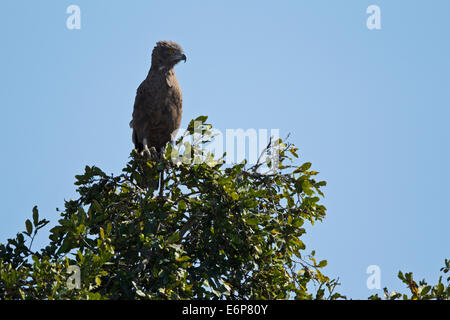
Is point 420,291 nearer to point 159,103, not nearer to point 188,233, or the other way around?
point 188,233

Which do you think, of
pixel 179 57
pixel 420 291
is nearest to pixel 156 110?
pixel 179 57

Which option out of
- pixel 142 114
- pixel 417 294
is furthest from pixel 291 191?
pixel 142 114

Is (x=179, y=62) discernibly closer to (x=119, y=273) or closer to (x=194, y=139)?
(x=194, y=139)

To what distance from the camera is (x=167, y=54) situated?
10.4 meters

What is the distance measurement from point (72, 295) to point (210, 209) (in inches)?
85.1

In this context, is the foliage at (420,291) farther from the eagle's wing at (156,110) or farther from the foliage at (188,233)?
the eagle's wing at (156,110)

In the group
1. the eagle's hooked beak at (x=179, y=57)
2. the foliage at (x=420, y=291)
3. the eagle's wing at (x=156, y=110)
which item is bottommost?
the foliage at (x=420, y=291)

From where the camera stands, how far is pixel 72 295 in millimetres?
5809

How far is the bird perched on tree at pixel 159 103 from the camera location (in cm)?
981

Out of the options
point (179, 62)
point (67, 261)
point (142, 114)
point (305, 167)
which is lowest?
point (67, 261)

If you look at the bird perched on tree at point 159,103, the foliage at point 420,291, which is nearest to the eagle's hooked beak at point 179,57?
the bird perched on tree at point 159,103

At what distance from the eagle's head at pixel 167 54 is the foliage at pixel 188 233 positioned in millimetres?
2357

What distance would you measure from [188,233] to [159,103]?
9.58 feet

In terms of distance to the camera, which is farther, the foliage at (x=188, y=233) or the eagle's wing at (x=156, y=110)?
the eagle's wing at (x=156, y=110)
